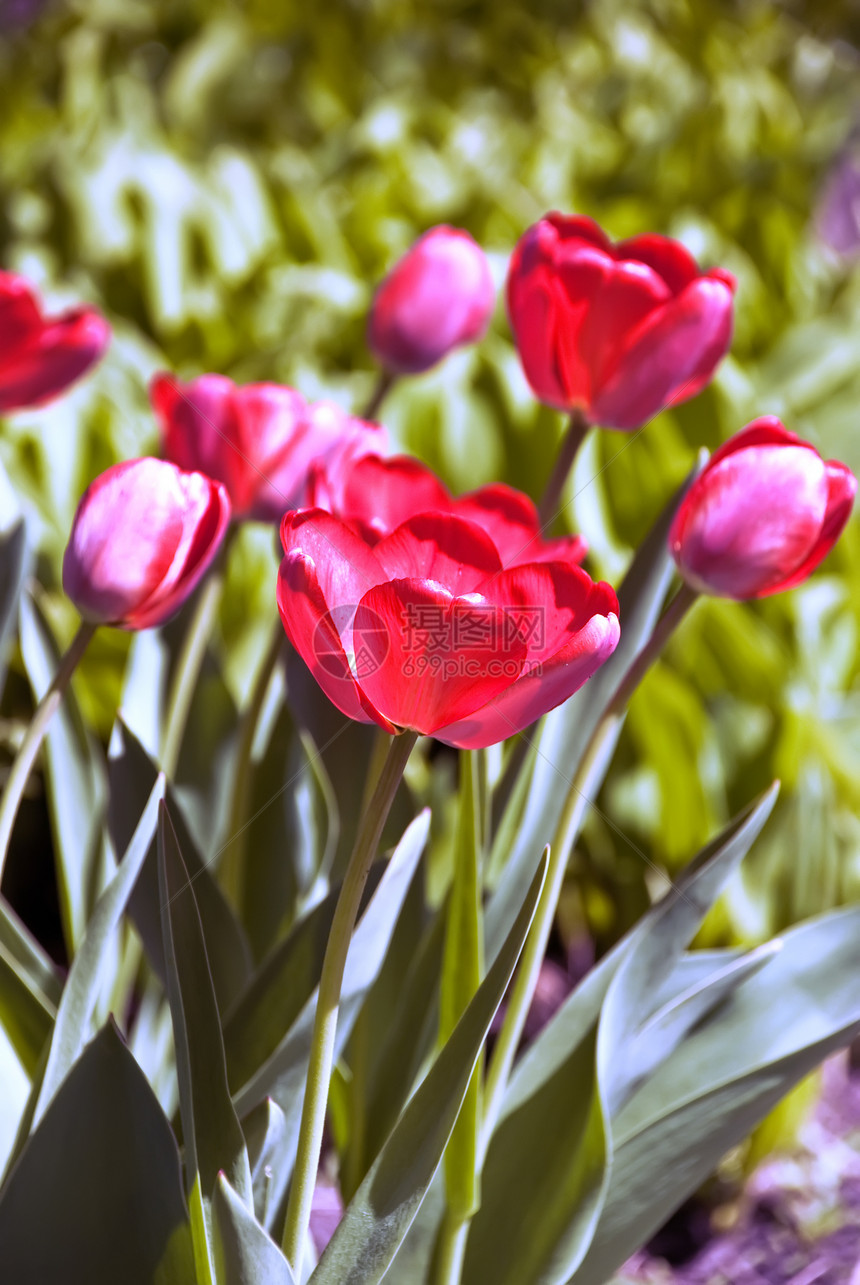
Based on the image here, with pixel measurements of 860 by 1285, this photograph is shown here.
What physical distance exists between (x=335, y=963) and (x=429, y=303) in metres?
0.37

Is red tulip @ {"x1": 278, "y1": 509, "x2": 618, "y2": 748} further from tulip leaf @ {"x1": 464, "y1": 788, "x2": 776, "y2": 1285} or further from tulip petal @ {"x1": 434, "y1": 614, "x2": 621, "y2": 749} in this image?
tulip leaf @ {"x1": 464, "y1": 788, "x2": 776, "y2": 1285}

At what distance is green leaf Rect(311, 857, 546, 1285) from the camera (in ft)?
1.16

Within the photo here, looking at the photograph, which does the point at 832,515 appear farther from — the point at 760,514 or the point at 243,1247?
the point at 243,1247

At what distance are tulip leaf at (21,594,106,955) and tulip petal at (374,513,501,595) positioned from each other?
29 centimetres

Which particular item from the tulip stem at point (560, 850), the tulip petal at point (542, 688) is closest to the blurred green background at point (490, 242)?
the tulip stem at point (560, 850)

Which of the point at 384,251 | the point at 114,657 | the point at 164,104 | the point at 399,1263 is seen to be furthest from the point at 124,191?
the point at 399,1263

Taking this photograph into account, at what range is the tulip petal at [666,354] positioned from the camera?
47cm

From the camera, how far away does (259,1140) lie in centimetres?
44

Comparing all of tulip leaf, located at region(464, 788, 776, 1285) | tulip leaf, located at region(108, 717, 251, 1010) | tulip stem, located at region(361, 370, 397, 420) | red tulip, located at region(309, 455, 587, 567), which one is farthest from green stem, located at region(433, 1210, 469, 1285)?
tulip stem, located at region(361, 370, 397, 420)

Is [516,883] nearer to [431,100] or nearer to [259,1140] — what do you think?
[259,1140]

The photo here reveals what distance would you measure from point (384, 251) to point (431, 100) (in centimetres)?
86

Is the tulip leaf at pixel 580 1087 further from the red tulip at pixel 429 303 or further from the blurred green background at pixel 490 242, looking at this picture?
the red tulip at pixel 429 303

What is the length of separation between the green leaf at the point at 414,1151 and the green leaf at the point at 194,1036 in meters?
0.04

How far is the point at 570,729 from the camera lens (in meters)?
0.55
